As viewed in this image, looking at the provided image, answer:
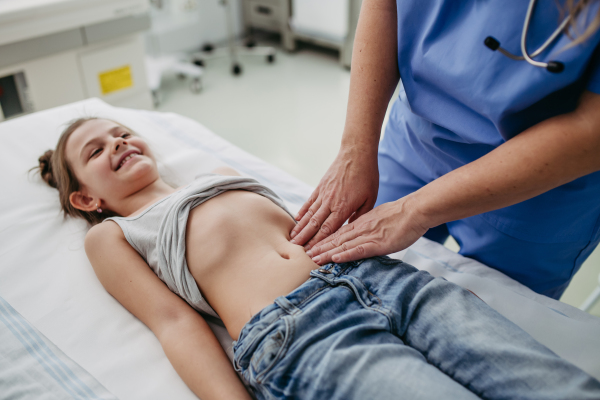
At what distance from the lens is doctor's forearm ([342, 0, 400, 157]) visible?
108 centimetres

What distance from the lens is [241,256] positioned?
1.08 m

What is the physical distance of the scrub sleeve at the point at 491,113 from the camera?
0.79 m

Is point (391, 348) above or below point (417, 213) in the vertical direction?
below

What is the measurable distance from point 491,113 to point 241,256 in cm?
66

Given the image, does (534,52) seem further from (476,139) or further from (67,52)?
(67,52)

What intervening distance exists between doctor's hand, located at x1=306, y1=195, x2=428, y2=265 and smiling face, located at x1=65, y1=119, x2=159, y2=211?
643 millimetres

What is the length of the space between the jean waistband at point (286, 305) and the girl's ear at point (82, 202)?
0.70 m

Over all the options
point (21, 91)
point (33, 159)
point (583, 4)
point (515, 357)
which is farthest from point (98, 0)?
point (515, 357)

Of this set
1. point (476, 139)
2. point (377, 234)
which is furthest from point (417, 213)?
point (476, 139)

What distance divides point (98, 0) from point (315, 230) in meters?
1.96

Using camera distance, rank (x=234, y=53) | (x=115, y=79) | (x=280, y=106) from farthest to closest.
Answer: (x=234, y=53), (x=280, y=106), (x=115, y=79)

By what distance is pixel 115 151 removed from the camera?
1345 mm

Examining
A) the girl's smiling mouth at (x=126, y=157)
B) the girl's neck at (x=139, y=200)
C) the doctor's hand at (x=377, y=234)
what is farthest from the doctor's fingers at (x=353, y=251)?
the girl's smiling mouth at (x=126, y=157)

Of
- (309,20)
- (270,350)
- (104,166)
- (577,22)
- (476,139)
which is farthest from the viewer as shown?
(309,20)
